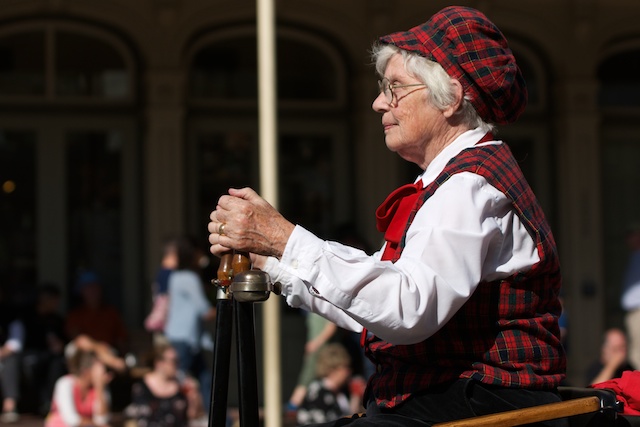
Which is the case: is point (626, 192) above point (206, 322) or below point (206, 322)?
above

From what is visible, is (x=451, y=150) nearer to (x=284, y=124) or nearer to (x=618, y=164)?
(x=284, y=124)

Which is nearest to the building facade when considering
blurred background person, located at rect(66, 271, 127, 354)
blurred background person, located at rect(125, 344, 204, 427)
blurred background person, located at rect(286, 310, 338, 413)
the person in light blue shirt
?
blurred background person, located at rect(66, 271, 127, 354)

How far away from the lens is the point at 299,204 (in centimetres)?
1008

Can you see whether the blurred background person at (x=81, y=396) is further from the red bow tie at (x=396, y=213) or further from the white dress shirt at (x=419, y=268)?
the white dress shirt at (x=419, y=268)

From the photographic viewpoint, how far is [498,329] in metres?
2.14

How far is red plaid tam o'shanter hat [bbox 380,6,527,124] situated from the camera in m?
2.20

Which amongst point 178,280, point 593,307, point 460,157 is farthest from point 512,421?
point 593,307

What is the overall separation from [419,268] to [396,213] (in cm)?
35

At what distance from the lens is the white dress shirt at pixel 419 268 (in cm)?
196

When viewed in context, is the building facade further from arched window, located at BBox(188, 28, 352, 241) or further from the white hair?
the white hair

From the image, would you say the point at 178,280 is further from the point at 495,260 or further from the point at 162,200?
the point at 495,260

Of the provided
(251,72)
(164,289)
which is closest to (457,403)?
(164,289)

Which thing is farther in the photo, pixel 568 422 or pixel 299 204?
pixel 299 204

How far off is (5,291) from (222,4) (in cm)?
315
